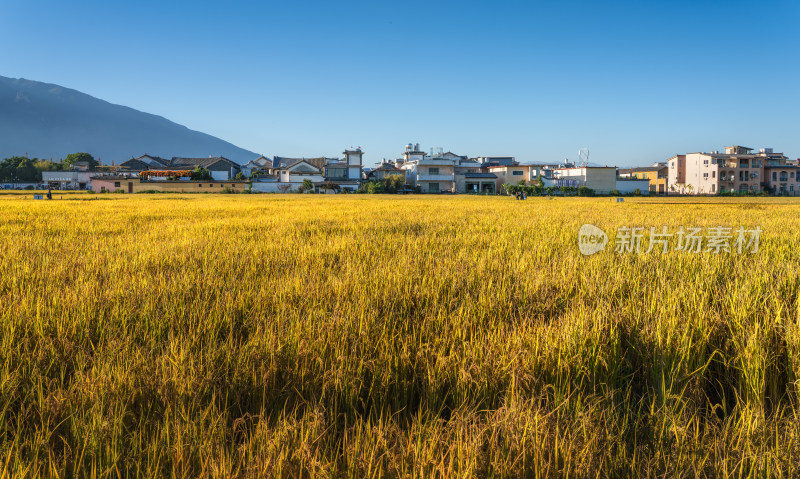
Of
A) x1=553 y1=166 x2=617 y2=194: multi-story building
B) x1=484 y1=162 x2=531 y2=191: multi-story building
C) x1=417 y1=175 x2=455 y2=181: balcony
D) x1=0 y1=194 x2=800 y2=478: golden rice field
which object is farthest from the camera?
x1=484 y1=162 x2=531 y2=191: multi-story building

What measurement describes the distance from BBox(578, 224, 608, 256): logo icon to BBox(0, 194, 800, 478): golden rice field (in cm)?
161

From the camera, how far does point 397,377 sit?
145 cm

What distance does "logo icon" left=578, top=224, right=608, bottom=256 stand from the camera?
452 cm

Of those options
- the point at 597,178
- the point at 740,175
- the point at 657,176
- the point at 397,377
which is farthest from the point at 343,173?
the point at 397,377

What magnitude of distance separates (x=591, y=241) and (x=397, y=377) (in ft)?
15.0

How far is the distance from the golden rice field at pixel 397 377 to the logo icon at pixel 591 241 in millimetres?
1606

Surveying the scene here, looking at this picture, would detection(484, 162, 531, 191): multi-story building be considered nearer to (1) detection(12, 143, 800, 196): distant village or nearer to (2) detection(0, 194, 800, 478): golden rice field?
(1) detection(12, 143, 800, 196): distant village

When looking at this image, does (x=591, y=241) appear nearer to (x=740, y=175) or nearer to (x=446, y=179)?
(x=446, y=179)

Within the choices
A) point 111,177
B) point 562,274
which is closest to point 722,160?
point 562,274

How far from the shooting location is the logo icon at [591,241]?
14.8 feet

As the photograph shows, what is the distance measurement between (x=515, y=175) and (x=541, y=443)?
204 ft
